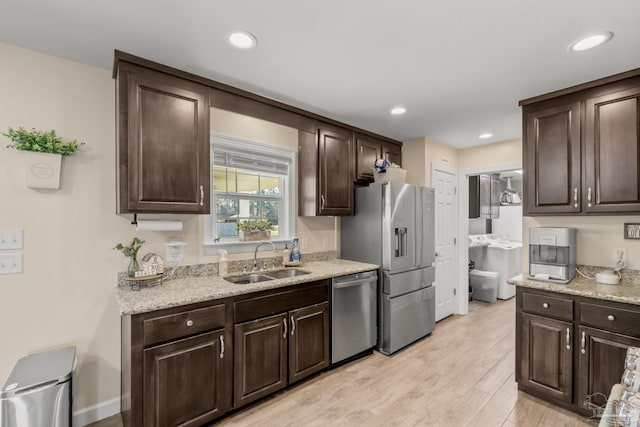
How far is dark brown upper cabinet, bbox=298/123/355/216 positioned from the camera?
3117 mm

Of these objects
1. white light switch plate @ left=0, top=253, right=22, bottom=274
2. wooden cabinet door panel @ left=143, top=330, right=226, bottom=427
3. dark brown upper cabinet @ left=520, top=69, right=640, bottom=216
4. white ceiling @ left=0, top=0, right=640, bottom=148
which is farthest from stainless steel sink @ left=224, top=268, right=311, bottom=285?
dark brown upper cabinet @ left=520, top=69, right=640, bottom=216

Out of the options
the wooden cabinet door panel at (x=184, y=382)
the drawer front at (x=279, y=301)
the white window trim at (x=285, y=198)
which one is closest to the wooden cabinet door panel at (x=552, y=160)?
the drawer front at (x=279, y=301)

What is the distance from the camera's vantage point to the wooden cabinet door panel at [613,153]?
85.7 inches

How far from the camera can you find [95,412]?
2109 millimetres

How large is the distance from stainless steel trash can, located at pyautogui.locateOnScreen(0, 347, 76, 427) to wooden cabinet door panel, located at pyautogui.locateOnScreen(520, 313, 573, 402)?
10.4ft

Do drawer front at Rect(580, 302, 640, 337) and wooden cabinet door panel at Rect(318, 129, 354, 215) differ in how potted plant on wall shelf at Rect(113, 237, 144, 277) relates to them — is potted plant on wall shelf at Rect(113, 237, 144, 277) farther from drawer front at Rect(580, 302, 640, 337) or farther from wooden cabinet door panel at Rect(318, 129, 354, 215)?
drawer front at Rect(580, 302, 640, 337)

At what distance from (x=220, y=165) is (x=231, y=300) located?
4.27ft

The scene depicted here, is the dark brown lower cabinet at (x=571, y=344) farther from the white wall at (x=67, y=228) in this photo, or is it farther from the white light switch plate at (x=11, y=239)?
the white light switch plate at (x=11, y=239)

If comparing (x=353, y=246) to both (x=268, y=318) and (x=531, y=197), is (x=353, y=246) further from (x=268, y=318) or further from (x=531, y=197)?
(x=531, y=197)

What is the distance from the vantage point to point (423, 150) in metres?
3.92

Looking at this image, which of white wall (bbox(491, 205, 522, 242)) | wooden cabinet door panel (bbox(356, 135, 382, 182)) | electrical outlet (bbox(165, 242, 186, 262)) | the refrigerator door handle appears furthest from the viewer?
white wall (bbox(491, 205, 522, 242))

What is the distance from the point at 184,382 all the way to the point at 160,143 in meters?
1.59

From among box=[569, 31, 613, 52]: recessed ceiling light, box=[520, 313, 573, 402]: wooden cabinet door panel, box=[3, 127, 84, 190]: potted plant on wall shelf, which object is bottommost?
box=[520, 313, 573, 402]: wooden cabinet door panel

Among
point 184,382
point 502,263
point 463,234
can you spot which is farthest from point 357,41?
point 502,263
